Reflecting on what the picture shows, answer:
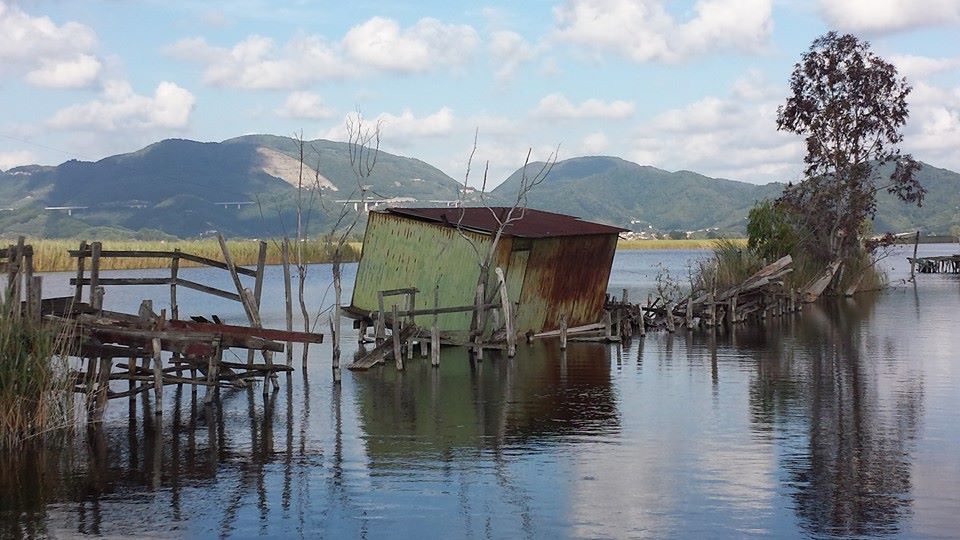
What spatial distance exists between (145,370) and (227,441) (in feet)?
12.9

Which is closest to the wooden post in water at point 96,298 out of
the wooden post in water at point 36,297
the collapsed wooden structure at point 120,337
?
the collapsed wooden structure at point 120,337

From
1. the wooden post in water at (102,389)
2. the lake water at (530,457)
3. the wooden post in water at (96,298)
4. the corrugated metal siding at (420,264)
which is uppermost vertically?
the corrugated metal siding at (420,264)

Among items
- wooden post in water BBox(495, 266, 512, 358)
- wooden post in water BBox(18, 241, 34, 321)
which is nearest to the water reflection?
wooden post in water BBox(495, 266, 512, 358)

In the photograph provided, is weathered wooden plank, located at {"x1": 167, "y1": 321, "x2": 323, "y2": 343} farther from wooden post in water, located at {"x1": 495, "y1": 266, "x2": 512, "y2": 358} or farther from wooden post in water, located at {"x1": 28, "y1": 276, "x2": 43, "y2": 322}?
wooden post in water, located at {"x1": 495, "y1": 266, "x2": 512, "y2": 358}

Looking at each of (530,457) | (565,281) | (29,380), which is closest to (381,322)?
(565,281)

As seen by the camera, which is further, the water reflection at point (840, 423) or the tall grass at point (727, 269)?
the tall grass at point (727, 269)

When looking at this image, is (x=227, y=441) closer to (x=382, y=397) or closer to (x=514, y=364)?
(x=382, y=397)

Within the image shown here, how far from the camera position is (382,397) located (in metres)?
20.5

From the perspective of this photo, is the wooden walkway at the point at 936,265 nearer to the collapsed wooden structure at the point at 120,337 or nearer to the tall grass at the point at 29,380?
the collapsed wooden structure at the point at 120,337

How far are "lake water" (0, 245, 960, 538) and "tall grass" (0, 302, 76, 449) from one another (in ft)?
2.05

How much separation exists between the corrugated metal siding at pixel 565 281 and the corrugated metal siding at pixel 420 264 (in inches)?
55.7

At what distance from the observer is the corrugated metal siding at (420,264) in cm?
2747

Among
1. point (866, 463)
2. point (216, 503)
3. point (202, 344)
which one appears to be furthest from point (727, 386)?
point (216, 503)

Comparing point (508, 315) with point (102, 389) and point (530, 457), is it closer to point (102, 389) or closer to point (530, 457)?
point (102, 389)
